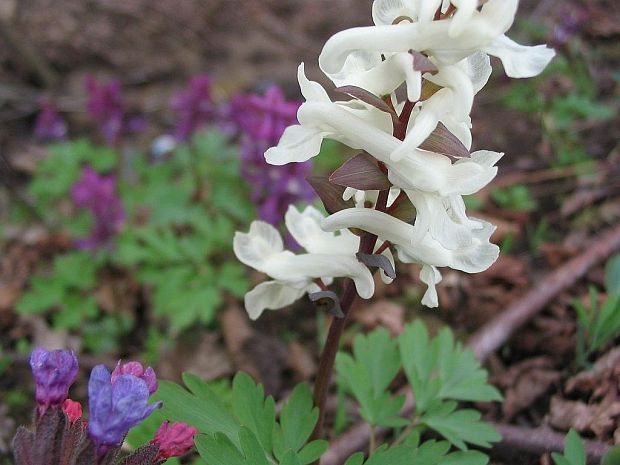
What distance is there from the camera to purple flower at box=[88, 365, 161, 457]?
1.08 meters

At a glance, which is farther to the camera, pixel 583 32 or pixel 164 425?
pixel 583 32

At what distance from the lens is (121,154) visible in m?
4.09

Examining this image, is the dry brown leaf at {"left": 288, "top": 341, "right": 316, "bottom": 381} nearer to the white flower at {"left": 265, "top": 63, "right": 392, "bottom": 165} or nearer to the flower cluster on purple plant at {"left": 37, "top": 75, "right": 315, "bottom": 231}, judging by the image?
the flower cluster on purple plant at {"left": 37, "top": 75, "right": 315, "bottom": 231}

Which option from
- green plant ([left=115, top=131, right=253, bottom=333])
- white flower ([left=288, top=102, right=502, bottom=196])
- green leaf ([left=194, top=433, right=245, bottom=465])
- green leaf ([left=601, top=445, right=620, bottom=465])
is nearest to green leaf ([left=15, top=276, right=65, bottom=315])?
green plant ([left=115, top=131, right=253, bottom=333])

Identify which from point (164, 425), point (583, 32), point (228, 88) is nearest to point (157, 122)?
point (228, 88)

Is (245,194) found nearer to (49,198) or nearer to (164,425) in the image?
(49,198)

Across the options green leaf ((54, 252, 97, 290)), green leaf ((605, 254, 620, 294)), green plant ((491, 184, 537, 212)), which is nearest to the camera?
green leaf ((605, 254, 620, 294))

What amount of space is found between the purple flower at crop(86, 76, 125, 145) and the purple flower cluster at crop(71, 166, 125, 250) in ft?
1.81

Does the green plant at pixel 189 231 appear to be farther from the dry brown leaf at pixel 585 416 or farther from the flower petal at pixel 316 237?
the dry brown leaf at pixel 585 416

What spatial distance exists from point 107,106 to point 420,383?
104 inches

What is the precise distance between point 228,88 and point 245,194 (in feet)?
6.11

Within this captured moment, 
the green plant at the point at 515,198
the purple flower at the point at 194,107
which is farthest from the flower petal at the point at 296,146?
the green plant at the point at 515,198

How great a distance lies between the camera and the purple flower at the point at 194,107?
133 inches

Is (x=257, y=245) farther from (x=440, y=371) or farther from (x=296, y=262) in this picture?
(x=440, y=371)
